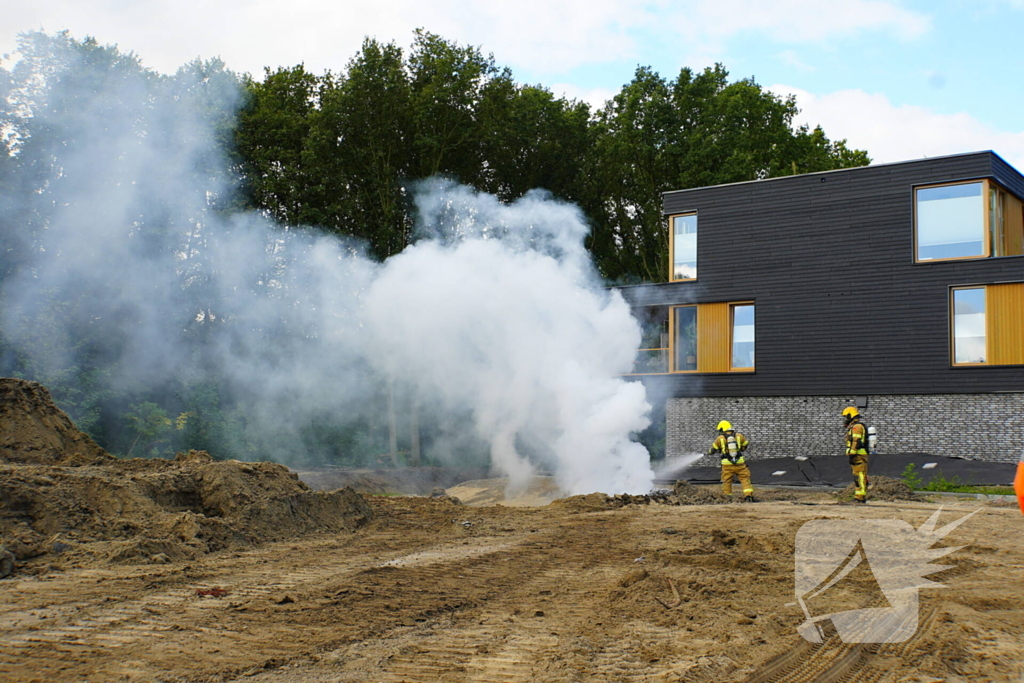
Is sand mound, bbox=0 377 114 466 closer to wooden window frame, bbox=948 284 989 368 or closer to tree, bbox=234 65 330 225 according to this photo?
tree, bbox=234 65 330 225

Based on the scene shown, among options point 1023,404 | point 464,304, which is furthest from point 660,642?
point 1023,404

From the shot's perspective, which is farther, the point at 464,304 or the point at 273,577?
the point at 464,304

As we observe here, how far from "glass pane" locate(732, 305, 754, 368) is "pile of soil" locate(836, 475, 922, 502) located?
713 cm

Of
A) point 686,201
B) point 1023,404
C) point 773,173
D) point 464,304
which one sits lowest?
point 1023,404

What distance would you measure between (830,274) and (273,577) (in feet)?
64.1

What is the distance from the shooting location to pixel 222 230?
25.5m

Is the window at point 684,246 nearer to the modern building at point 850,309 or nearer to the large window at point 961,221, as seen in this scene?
the modern building at point 850,309

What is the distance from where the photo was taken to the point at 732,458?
1716 cm

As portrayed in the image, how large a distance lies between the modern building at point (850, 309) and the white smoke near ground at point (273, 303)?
380 centimetres

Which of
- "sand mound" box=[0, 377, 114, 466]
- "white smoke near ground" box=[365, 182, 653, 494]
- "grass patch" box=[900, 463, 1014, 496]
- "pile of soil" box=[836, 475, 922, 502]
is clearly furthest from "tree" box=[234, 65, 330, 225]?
"grass patch" box=[900, 463, 1014, 496]

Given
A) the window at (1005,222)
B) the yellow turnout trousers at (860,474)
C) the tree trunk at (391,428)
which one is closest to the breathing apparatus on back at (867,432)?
the yellow turnout trousers at (860,474)

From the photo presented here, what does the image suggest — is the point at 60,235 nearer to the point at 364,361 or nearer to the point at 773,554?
the point at 364,361

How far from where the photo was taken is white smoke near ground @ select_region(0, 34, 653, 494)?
64.7 feet

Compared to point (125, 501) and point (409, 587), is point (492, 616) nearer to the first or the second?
point (409, 587)
